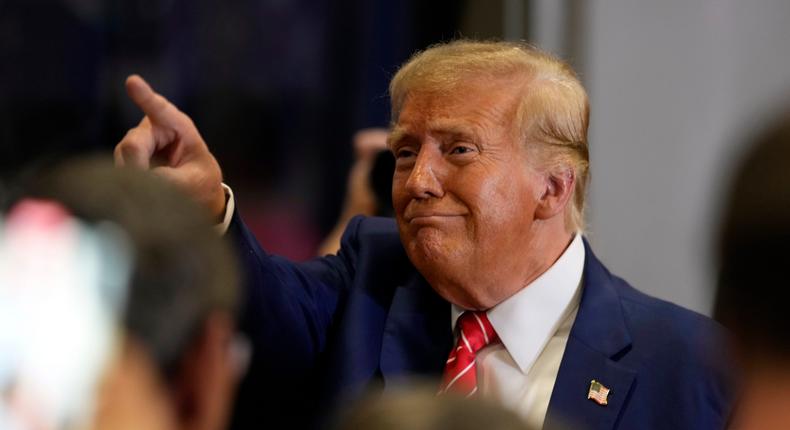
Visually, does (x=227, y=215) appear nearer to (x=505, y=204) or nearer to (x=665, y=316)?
(x=505, y=204)

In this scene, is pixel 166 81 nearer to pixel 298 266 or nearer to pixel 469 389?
pixel 298 266

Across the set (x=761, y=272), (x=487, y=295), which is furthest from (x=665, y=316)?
(x=761, y=272)

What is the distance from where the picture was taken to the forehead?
2.17 metres

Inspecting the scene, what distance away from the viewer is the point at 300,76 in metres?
3.93

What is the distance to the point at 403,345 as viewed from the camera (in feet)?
7.27

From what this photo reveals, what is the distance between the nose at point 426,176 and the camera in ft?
7.07

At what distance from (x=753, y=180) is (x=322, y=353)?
1.33 m

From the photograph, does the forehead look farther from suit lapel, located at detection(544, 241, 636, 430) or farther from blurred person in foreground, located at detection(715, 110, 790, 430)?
blurred person in foreground, located at detection(715, 110, 790, 430)

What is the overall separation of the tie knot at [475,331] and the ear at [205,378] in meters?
1.19

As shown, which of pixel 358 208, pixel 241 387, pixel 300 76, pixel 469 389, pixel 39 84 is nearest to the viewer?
pixel 469 389

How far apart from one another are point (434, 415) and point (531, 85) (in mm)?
1396

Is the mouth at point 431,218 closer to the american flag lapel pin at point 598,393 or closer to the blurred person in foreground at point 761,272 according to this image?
the american flag lapel pin at point 598,393

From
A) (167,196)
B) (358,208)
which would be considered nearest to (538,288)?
(358,208)

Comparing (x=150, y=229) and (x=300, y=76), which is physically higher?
(x=150, y=229)
